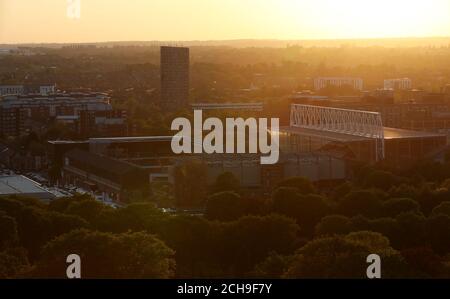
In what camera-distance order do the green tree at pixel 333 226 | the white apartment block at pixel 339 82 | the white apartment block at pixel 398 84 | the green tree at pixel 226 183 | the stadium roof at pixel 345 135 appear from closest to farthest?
the green tree at pixel 333 226, the green tree at pixel 226 183, the stadium roof at pixel 345 135, the white apartment block at pixel 398 84, the white apartment block at pixel 339 82

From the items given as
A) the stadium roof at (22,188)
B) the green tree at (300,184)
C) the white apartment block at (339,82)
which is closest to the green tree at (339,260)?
the green tree at (300,184)

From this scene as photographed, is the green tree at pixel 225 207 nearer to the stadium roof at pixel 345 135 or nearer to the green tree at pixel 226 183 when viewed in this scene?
the green tree at pixel 226 183

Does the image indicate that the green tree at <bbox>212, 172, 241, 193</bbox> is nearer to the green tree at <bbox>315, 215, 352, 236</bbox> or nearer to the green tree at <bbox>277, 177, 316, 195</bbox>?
the green tree at <bbox>277, 177, 316, 195</bbox>

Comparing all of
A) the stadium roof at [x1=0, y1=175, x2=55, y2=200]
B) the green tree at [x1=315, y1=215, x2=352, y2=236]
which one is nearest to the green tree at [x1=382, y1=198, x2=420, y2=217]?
the green tree at [x1=315, y1=215, x2=352, y2=236]

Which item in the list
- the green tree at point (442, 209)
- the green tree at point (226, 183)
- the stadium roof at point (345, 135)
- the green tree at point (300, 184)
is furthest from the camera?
the stadium roof at point (345, 135)

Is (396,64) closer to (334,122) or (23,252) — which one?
(334,122)

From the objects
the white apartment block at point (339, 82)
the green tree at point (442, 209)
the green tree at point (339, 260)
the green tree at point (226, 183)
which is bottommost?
the white apartment block at point (339, 82)

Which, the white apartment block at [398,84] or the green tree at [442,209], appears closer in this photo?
the green tree at [442,209]
